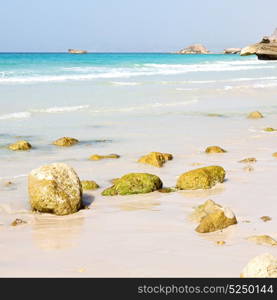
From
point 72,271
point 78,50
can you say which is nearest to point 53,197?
point 72,271

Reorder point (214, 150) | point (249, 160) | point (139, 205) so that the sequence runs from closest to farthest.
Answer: point (139, 205), point (249, 160), point (214, 150)

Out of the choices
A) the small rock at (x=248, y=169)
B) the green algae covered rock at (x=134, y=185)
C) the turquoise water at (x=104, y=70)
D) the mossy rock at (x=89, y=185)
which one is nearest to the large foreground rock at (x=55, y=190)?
the green algae covered rock at (x=134, y=185)

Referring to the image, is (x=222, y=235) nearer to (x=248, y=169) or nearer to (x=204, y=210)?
(x=204, y=210)

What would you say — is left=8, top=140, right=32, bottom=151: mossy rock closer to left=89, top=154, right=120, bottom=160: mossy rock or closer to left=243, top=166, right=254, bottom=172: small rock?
left=89, top=154, right=120, bottom=160: mossy rock

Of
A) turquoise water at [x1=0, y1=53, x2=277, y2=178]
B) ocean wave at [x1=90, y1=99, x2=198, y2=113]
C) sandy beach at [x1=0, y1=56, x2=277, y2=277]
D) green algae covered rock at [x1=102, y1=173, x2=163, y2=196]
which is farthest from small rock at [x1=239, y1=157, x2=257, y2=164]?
ocean wave at [x1=90, y1=99, x2=198, y2=113]

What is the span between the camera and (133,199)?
24.5 feet

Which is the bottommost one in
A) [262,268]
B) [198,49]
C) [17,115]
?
[17,115]

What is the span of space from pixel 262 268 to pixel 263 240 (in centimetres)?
136

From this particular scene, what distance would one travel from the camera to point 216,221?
6133 mm

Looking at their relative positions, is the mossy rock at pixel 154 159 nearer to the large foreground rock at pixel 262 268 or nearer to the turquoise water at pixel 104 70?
the large foreground rock at pixel 262 268

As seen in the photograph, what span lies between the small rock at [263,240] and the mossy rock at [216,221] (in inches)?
16.1

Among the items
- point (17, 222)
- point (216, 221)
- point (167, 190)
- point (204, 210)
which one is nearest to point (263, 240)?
point (216, 221)

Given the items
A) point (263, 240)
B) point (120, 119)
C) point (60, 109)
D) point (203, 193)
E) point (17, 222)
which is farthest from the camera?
point (60, 109)
